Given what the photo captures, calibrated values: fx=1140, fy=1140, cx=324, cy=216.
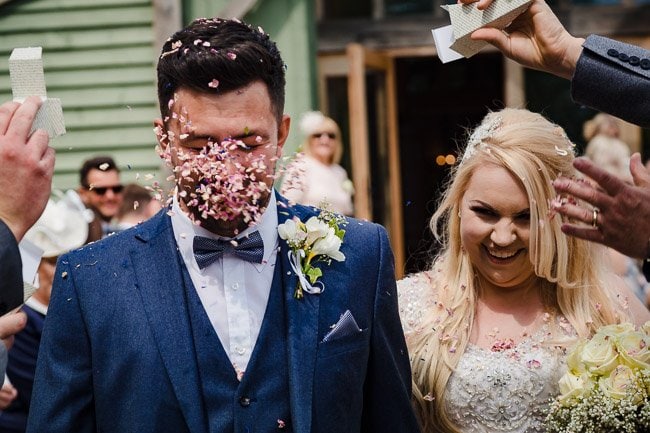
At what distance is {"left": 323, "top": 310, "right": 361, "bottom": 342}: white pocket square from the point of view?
126 inches

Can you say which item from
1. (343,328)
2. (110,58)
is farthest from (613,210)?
(110,58)

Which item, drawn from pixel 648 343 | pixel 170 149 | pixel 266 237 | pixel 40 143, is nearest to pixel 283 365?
pixel 266 237

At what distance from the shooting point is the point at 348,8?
9.47m

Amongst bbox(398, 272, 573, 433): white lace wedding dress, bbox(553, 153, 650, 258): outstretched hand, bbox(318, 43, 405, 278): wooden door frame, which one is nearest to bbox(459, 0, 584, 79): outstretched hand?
bbox(553, 153, 650, 258): outstretched hand

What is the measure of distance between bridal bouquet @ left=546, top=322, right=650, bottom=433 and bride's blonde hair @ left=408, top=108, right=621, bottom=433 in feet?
1.13

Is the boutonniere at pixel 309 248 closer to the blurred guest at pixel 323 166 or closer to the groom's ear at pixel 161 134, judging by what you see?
the groom's ear at pixel 161 134

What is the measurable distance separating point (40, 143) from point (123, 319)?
0.66 meters

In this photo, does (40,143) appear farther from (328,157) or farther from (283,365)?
(328,157)

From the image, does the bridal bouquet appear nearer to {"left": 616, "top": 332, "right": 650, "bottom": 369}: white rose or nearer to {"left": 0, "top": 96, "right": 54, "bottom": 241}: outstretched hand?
{"left": 616, "top": 332, "right": 650, "bottom": 369}: white rose

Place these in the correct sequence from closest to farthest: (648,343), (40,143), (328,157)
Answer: (40,143) → (648,343) → (328,157)

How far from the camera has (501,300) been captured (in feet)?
13.7

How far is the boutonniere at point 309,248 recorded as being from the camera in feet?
10.7

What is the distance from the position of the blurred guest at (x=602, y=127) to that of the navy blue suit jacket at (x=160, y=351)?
581cm

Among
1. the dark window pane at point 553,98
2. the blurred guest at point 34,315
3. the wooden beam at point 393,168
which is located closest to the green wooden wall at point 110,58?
the wooden beam at point 393,168
